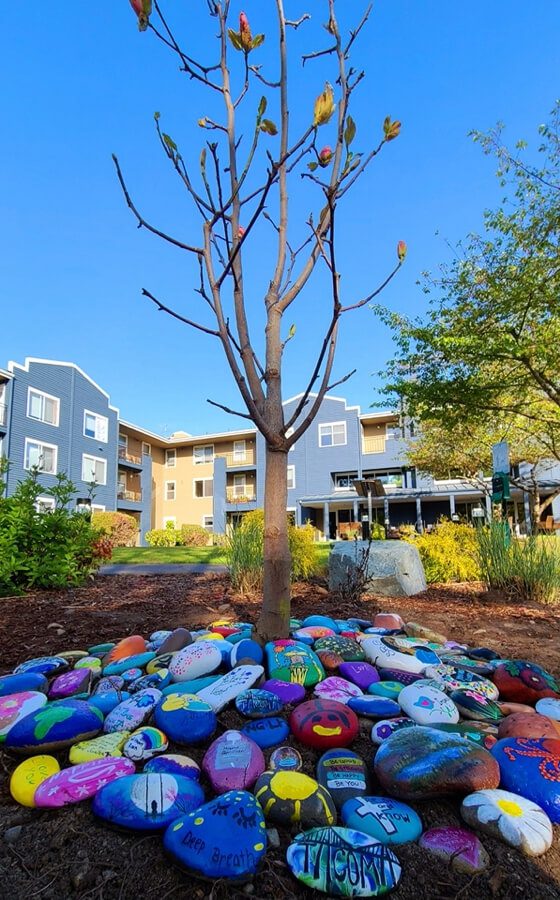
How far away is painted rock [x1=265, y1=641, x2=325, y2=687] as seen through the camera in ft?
6.79

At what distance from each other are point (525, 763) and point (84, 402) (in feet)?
85.4

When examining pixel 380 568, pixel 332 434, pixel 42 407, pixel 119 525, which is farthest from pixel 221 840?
pixel 332 434

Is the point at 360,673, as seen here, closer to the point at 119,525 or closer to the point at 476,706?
the point at 476,706

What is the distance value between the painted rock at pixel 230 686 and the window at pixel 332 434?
25539 mm

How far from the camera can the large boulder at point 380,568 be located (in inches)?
213

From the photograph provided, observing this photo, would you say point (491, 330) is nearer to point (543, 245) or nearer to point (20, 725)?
point (543, 245)

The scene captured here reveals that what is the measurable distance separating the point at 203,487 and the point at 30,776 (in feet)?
98.7

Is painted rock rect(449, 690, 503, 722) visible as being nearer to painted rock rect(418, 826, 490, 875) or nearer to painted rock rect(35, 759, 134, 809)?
painted rock rect(418, 826, 490, 875)

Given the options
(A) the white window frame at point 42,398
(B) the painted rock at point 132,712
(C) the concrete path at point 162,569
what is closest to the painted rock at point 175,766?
(B) the painted rock at point 132,712

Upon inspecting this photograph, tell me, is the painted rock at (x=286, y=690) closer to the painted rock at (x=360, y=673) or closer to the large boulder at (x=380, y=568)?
the painted rock at (x=360, y=673)

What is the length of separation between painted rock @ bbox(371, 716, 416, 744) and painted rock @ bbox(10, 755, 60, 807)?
41.1 inches

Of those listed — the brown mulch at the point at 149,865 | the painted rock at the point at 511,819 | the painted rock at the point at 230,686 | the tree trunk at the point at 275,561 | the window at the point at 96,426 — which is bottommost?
the brown mulch at the point at 149,865

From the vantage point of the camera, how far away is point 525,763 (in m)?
1.44

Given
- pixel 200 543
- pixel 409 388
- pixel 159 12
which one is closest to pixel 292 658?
pixel 159 12
